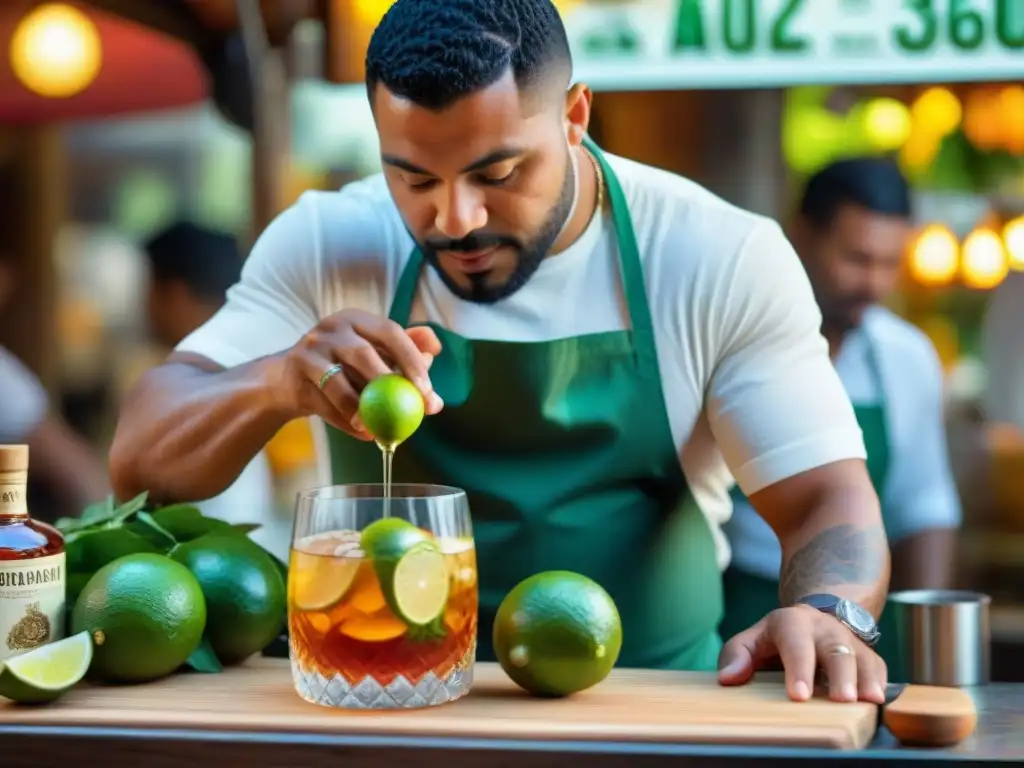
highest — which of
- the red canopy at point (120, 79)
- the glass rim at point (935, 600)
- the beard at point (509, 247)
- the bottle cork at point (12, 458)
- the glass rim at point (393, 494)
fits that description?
the red canopy at point (120, 79)

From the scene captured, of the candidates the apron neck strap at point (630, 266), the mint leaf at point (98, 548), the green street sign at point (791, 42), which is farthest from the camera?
the green street sign at point (791, 42)

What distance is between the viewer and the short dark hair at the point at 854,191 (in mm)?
3227

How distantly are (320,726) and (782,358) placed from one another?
0.95 meters

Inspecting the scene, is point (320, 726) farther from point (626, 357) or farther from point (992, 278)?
point (992, 278)

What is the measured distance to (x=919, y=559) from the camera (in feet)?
10.3

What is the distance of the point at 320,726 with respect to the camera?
4.35ft

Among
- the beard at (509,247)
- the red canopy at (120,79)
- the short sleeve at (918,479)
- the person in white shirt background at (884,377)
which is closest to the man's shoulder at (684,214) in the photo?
the beard at (509,247)

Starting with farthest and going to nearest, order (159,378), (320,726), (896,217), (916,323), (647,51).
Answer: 1. (916,323)
2. (896,217)
3. (647,51)
4. (159,378)
5. (320,726)

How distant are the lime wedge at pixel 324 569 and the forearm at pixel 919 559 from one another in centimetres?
205

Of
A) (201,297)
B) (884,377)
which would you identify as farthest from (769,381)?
(201,297)

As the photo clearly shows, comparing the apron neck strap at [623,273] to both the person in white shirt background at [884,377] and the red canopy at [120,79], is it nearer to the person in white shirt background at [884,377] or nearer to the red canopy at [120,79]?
the person in white shirt background at [884,377]

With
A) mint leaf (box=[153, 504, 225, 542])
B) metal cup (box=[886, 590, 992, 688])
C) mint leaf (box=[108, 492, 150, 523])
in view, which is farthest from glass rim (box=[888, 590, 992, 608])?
mint leaf (box=[108, 492, 150, 523])

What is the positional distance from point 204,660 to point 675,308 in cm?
88

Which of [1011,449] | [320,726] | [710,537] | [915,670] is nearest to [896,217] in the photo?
[1011,449]
